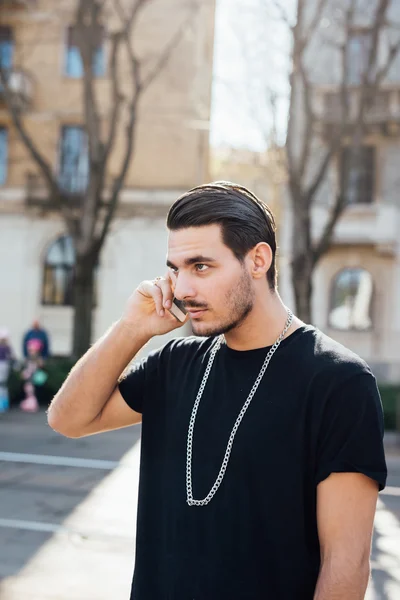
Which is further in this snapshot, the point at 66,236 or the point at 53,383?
the point at 66,236

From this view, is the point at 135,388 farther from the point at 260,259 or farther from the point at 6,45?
the point at 6,45

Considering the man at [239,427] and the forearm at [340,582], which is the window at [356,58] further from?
the forearm at [340,582]

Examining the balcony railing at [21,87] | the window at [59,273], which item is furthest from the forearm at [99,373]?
the balcony railing at [21,87]

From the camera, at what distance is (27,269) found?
70.5ft

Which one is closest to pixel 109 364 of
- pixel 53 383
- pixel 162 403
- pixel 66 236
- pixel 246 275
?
pixel 162 403

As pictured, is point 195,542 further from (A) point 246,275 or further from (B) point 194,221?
(B) point 194,221

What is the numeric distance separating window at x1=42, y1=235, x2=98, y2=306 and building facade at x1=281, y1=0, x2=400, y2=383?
666cm

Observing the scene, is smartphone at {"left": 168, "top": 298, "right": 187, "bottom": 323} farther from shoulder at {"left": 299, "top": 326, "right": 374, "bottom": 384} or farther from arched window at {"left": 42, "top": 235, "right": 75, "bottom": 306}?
arched window at {"left": 42, "top": 235, "right": 75, "bottom": 306}

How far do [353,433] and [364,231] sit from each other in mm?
19331

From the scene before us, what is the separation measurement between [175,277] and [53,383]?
11828 millimetres

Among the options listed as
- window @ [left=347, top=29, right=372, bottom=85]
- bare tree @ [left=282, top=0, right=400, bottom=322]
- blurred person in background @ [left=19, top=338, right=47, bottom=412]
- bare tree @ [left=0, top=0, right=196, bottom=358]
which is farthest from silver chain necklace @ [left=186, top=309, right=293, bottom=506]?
window @ [left=347, top=29, right=372, bottom=85]

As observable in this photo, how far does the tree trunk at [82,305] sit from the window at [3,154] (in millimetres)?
8661

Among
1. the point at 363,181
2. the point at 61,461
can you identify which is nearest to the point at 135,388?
the point at 61,461

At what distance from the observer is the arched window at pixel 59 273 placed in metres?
21.6
